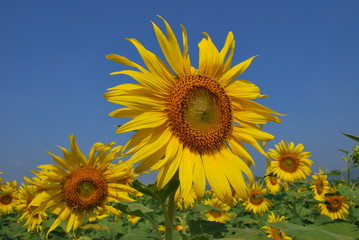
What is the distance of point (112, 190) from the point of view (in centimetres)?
451

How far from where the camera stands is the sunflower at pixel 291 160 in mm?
9625

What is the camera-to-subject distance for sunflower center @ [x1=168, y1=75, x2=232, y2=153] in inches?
108

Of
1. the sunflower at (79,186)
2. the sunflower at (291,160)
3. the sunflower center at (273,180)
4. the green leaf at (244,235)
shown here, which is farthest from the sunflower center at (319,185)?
the green leaf at (244,235)

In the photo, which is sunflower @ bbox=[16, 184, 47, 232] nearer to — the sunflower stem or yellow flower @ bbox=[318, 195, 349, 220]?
the sunflower stem

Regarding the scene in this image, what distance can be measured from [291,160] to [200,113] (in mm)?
7470

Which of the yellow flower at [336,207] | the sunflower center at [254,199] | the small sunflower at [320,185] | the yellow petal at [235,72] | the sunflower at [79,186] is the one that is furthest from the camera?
the sunflower center at [254,199]

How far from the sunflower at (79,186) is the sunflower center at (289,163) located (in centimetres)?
628

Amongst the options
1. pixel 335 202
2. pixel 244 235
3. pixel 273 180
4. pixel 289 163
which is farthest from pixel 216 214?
pixel 244 235

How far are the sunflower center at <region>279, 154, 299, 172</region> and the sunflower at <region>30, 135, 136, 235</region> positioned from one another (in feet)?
20.6

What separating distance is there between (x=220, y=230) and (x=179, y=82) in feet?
3.79

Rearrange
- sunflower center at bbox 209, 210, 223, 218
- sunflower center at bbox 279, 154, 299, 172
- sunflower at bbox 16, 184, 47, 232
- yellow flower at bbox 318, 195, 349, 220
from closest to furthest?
sunflower at bbox 16, 184, 47, 232
yellow flower at bbox 318, 195, 349, 220
sunflower center at bbox 279, 154, 299, 172
sunflower center at bbox 209, 210, 223, 218

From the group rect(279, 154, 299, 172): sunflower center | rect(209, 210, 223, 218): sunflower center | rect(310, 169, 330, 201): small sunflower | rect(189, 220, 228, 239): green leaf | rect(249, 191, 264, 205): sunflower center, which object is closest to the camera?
rect(189, 220, 228, 239): green leaf

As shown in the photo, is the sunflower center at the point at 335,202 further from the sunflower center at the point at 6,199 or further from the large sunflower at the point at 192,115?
the sunflower center at the point at 6,199

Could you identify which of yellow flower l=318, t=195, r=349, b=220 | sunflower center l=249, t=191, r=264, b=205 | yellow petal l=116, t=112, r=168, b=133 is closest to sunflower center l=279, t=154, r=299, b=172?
yellow flower l=318, t=195, r=349, b=220
